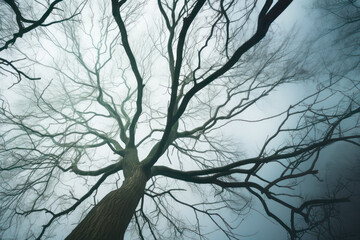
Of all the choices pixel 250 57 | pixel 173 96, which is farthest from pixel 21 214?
pixel 250 57

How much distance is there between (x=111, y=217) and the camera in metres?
2.19

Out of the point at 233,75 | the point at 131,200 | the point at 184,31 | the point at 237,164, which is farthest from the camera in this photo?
the point at 233,75

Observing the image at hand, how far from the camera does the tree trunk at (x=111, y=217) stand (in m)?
1.91

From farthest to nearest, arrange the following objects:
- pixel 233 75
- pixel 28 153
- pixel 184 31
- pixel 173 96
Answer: pixel 233 75 < pixel 28 153 < pixel 173 96 < pixel 184 31

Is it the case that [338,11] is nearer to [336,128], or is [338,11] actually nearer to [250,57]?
[250,57]

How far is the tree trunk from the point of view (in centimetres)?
191

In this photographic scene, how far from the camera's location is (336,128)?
109 inches

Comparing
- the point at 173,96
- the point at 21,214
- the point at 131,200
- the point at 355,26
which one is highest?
the point at 355,26

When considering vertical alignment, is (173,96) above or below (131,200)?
above

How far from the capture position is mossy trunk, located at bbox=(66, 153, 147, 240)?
1914 mm

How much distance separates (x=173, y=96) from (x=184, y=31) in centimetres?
80

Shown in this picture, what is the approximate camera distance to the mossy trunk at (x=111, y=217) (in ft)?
6.28

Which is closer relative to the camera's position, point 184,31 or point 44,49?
point 184,31

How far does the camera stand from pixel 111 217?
2.19m
